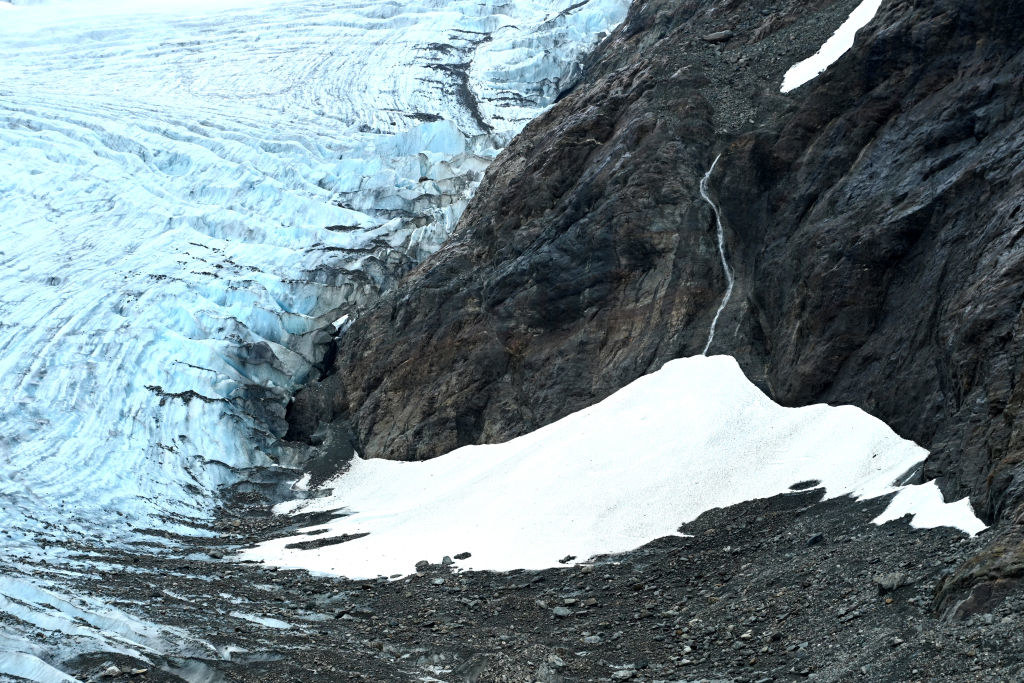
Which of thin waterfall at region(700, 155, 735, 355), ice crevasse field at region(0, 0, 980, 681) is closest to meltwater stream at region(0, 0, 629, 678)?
ice crevasse field at region(0, 0, 980, 681)

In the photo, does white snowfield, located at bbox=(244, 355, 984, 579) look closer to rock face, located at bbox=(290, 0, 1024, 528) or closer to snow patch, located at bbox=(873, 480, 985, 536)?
snow patch, located at bbox=(873, 480, 985, 536)

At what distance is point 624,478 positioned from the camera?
67.5 ft

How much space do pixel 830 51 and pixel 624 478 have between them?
43.7 ft

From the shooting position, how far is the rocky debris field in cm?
1117

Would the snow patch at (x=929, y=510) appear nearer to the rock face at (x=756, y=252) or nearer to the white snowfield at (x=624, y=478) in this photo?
the white snowfield at (x=624, y=478)

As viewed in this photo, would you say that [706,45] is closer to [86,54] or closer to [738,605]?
[738,605]

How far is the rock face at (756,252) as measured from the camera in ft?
57.6

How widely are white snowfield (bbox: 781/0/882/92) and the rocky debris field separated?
13108 mm

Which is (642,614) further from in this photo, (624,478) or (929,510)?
(624,478)

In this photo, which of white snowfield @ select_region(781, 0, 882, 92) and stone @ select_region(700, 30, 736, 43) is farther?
stone @ select_region(700, 30, 736, 43)

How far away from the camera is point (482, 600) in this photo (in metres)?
17.0

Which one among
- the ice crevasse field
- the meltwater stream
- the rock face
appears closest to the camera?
the rock face

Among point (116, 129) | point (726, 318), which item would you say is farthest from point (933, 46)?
point (116, 129)

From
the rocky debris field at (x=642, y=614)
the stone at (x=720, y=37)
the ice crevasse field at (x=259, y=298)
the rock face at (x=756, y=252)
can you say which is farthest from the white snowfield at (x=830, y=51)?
the rocky debris field at (x=642, y=614)
